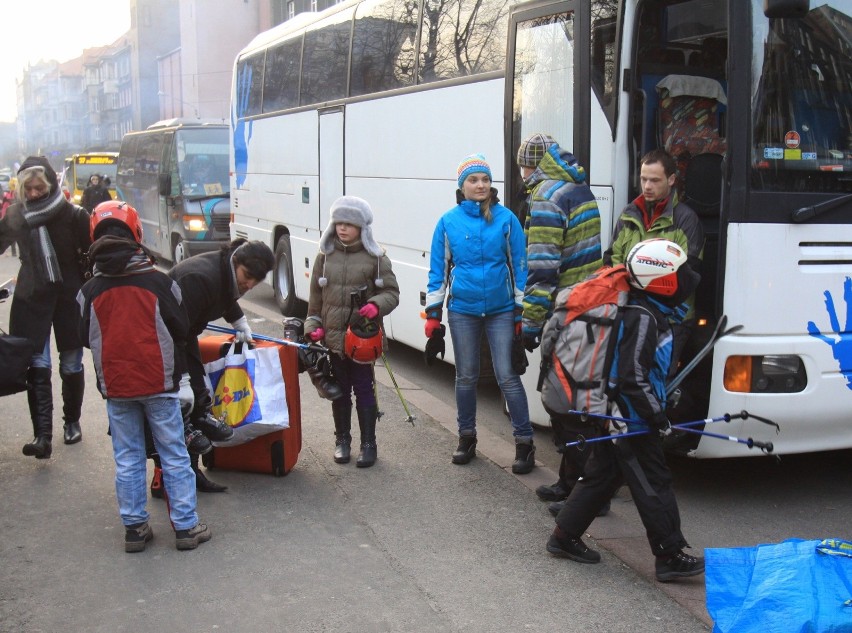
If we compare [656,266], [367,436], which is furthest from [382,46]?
[656,266]

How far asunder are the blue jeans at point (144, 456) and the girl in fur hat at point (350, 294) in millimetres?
1458

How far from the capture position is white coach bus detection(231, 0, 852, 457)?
17.0 feet

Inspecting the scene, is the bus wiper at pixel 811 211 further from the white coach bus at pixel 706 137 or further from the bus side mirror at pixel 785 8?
the bus side mirror at pixel 785 8

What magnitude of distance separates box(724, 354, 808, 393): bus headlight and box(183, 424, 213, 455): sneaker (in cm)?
273

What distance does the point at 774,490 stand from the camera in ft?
19.4

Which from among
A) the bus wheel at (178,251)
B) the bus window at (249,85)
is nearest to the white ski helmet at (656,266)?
the bus window at (249,85)

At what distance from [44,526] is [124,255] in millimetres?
1586

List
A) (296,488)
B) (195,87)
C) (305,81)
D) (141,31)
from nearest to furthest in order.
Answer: (296,488), (305,81), (195,87), (141,31)

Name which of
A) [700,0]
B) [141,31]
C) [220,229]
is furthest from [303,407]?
[141,31]

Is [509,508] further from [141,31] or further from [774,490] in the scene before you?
[141,31]

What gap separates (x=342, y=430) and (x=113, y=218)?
7.07 feet

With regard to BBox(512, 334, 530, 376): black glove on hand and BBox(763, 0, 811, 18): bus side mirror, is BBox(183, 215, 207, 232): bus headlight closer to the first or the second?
BBox(512, 334, 530, 376): black glove on hand

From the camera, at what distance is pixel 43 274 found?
6.38m

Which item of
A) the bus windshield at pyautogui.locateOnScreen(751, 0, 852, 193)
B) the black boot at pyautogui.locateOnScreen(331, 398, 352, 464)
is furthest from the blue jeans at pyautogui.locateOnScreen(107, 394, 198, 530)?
the bus windshield at pyautogui.locateOnScreen(751, 0, 852, 193)
